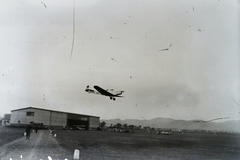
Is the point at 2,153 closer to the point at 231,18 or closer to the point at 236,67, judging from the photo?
the point at 236,67

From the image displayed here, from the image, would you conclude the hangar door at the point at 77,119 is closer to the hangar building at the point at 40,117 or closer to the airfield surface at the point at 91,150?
the hangar building at the point at 40,117

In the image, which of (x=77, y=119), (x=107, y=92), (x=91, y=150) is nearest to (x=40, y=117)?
(x=77, y=119)

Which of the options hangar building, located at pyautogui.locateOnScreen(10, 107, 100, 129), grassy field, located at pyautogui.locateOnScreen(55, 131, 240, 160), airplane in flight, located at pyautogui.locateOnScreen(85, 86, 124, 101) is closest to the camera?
airplane in flight, located at pyautogui.locateOnScreen(85, 86, 124, 101)

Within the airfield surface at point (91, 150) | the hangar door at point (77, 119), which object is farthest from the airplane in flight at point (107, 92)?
the hangar door at point (77, 119)

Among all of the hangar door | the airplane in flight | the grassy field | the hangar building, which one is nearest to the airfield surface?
the grassy field

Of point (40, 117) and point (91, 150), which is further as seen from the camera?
point (40, 117)

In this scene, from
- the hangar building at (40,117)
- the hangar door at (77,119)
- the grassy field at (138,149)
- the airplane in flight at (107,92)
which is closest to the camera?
the airplane in flight at (107,92)

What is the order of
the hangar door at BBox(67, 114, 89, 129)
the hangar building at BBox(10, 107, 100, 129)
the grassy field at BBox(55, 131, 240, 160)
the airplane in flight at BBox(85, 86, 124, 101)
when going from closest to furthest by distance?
the airplane in flight at BBox(85, 86, 124, 101) → the grassy field at BBox(55, 131, 240, 160) → the hangar building at BBox(10, 107, 100, 129) → the hangar door at BBox(67, 114, 89, 129)

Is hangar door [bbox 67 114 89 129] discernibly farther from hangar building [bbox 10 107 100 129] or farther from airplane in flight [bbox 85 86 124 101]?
airplane in flight [bbox 85 86 124 101]

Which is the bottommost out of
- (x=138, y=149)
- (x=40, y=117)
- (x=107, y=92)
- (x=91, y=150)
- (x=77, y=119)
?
(x=138, y=149)

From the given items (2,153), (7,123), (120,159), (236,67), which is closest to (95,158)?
(120,159)

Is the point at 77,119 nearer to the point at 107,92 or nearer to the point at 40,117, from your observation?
the point at 40,117
